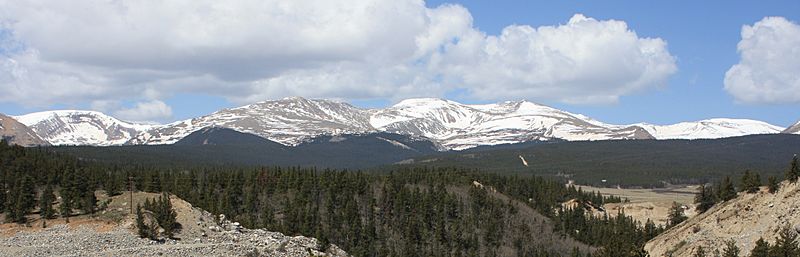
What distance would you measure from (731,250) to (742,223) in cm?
1586

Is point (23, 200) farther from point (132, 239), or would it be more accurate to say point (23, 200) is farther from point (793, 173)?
point (793, 173)

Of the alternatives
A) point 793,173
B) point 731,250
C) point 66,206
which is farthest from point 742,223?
point 66,206

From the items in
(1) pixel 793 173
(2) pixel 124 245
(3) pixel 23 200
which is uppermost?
(1) pixel 793 173

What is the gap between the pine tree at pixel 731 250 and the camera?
92.0 meters

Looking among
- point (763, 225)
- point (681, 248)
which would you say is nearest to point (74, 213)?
point (681, 248)

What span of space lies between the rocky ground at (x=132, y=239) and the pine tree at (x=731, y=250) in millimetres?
59154

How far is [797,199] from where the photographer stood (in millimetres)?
103000

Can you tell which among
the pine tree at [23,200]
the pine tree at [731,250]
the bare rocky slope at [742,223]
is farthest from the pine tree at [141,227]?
the bare rocky slope at [742,223]

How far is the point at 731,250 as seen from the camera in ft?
310

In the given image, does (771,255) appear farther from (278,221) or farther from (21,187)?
(21,187)

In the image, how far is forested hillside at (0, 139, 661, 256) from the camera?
13975 centimetres

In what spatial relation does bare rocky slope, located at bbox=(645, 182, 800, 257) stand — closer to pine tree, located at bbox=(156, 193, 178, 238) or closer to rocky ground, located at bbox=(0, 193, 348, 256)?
rocky ground, located at bbox=(0, 193, 348, 256)

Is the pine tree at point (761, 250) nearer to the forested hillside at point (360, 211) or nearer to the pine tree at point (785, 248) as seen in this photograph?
the pine tree at point (785, 248)

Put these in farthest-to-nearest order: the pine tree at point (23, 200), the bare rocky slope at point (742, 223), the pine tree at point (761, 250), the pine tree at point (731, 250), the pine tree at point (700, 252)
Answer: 1. the pine tree at point (23, 200)
2. the bare rocky slope at point (742, 223)
3. the pine tree at point (700, 252)
4. the pine tree at point (731, 250)
5. the pine tree at point (761, 250)
